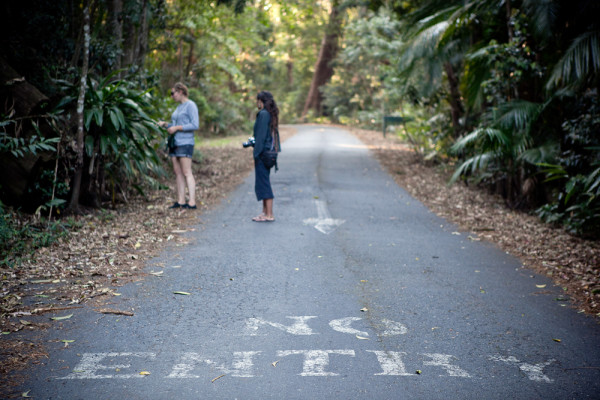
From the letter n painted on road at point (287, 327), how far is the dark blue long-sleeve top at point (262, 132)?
4489 mm

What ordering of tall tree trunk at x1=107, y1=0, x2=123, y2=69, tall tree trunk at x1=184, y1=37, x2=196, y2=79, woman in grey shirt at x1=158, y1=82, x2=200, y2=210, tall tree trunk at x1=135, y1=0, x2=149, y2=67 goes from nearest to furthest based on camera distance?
woman in grey shirt at x1=158, y1=82, x2=200, y2=210 → tall tree trunk at x1=107, y1=0, x2=123, y2=69 → tall tree trunk at x1=135, y1=0, x2=149, y2=67 → tall tree trunk at x1=184, y1=37, x2=196, y2=79

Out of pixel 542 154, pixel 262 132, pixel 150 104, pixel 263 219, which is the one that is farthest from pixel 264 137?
pixel 542 154

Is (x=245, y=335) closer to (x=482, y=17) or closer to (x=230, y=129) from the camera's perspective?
(x=482, y=17)

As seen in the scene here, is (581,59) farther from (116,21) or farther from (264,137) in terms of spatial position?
(116,21)

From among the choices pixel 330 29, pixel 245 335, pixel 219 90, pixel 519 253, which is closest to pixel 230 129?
pixel 219 90

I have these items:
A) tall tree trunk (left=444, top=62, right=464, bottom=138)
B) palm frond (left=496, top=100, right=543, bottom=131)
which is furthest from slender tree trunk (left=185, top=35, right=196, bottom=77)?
palm frond (left=496, top=100, right=543, bottom=131)

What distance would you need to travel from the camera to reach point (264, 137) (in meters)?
8.89

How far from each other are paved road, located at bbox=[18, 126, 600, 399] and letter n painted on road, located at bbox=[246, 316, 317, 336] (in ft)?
0.06

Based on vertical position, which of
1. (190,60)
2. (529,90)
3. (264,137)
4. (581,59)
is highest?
(190,60)

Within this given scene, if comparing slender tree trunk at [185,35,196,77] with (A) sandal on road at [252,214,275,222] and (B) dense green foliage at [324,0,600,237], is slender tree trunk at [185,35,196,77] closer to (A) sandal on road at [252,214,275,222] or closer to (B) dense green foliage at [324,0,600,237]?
(B) dense green foliage at [324,0,600,237]

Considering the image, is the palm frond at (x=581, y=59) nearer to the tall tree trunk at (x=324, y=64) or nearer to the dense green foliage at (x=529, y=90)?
the dense green foliage at (x=529, y=90)

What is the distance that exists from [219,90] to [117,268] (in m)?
22.2

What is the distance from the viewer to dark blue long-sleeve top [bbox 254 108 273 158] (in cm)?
882

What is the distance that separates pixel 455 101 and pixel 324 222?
7.94 metres
